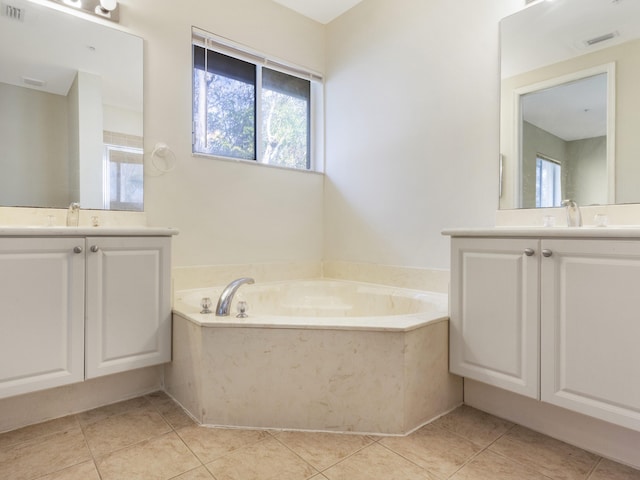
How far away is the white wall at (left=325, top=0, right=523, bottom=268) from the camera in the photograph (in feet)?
Answer: 6.63

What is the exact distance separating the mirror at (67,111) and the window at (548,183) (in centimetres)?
214

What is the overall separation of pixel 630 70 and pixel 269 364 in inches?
79.0

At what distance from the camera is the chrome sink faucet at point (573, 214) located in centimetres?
161

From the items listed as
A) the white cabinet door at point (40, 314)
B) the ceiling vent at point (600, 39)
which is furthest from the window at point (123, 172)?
the ceiling vent at point (600, 39)

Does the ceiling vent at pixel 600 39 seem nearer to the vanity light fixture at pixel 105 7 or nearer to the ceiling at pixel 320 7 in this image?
the ceiling at pixel 320 7

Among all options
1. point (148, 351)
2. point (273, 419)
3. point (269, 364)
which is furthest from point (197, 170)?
point (273, 419)

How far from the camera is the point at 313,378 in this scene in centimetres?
154

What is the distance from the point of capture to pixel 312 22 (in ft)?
9.52

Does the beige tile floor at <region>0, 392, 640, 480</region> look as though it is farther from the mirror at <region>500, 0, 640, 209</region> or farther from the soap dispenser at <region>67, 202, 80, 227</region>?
the mirror at <region>500, 0, 640, 209</region>

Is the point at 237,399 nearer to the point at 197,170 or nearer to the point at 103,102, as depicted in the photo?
the point at 197,170

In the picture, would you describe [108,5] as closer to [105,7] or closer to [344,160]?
[105,7]

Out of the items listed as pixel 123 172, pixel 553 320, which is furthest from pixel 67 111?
pixel 553 320

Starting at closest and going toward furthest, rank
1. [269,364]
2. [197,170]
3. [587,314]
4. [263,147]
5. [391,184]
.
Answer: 1. [587,314]
2. [269,364]
3. [197,170]
4. [391,184]
5. [263,147]

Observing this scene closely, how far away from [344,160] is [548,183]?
1426mm
